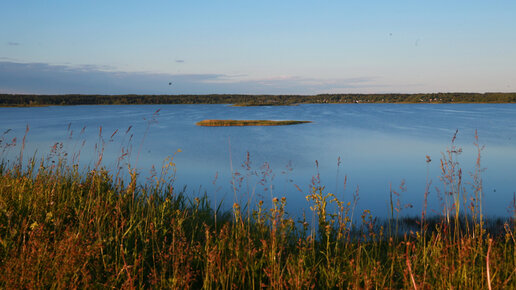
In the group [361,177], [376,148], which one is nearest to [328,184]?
[361,177]

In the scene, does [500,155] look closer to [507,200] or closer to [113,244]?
[507,200]

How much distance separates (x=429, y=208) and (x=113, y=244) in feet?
37.1

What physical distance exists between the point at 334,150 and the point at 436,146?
9.82m

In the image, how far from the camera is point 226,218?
859cm

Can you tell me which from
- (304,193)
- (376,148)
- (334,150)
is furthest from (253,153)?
(304,193)

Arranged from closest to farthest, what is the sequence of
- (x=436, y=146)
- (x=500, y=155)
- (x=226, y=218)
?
(x=226, y=218) → (x=500, y=155) → (x=436, y=146)

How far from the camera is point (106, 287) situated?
392 centimetres

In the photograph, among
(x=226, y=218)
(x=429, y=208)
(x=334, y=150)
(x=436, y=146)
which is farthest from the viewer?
(x=436, y=146)

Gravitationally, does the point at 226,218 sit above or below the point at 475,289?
below

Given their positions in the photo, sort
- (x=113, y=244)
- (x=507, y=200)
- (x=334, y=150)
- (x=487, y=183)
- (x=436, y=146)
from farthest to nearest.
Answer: (x=436, y=146) → (x=334, y=150) → (x=487, y=183) → (x=507, y=200) → (x=113, y=244)

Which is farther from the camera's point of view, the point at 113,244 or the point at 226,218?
the point at 226,218

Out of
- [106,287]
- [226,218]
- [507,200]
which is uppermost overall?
[106,287]

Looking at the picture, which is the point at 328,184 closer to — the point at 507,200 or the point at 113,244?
the point at 507,200

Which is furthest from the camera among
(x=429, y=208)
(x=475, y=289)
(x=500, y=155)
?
(x=500, y=155)
